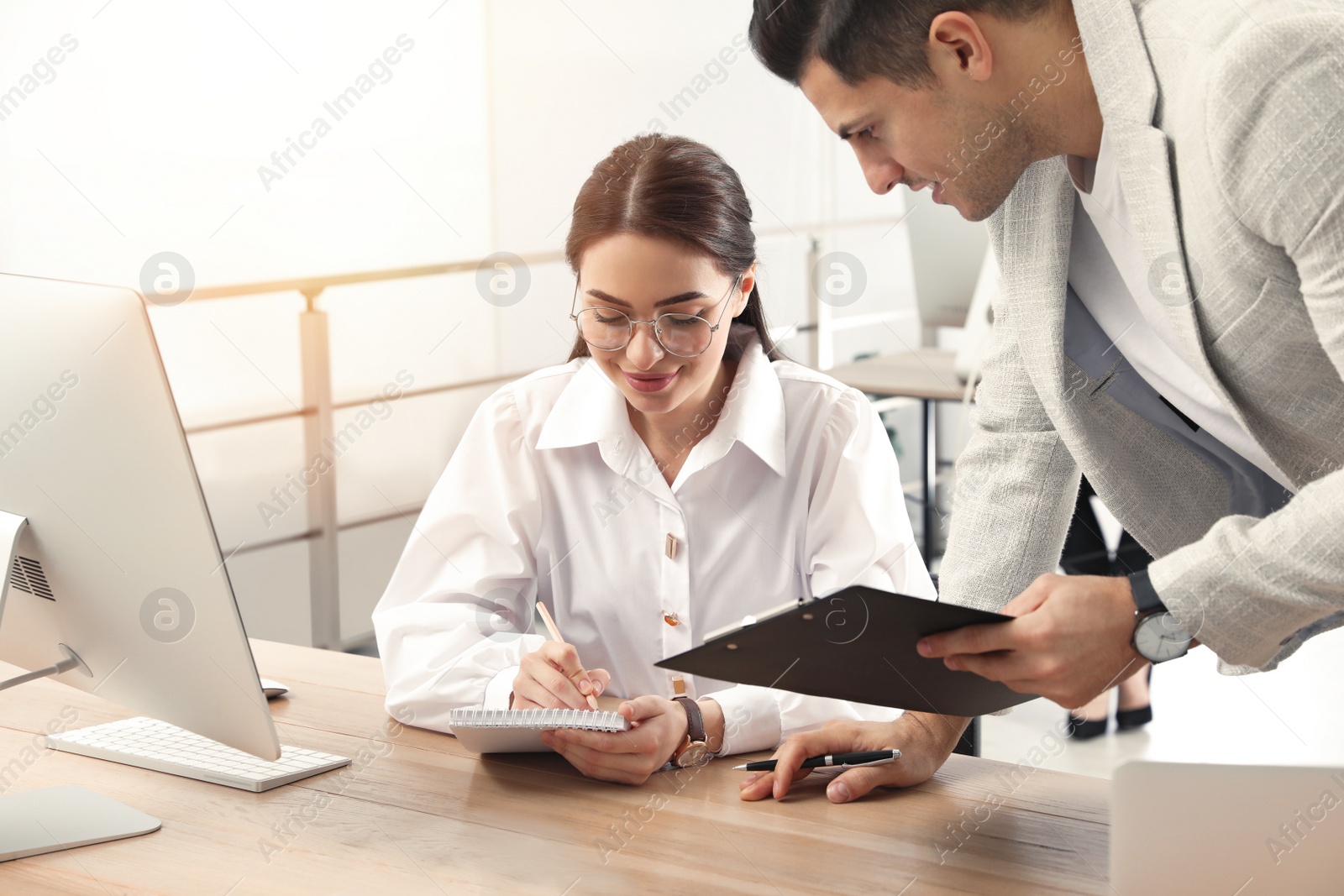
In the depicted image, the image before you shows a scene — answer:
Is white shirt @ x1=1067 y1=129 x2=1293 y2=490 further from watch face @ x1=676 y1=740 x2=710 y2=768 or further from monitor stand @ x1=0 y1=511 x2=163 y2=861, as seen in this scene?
monitor stand @ x1=0 y1=511 x2=163 y2=861

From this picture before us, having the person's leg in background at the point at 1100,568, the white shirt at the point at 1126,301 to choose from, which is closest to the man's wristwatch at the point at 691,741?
the white shirt at the point at 1126,301

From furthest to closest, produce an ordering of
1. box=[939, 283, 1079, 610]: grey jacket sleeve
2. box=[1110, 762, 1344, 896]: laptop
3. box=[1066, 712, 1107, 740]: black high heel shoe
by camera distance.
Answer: box=[1066, 712, 1107, 740]: black high heel shoe
box=[939, 283, 1079, 610]: grey jacket sleeve
box=[1110, 762, 1344, 896]: laptop

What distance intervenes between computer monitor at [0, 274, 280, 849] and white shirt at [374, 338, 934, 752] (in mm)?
583

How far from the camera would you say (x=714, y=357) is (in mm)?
1654

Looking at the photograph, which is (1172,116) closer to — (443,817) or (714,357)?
(714,357)

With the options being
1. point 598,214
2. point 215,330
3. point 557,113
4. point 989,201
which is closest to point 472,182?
point 557,113

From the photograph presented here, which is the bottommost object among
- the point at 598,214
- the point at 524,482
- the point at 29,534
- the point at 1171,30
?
the point at 524,482

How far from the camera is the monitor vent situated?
3.52ft

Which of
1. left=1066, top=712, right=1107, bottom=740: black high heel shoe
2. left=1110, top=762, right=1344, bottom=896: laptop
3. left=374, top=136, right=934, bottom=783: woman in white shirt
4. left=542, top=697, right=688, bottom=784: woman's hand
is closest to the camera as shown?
left=1110, top=762, right=1344, bottom=896: laptop

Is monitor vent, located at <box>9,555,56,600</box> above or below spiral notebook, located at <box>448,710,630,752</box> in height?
above

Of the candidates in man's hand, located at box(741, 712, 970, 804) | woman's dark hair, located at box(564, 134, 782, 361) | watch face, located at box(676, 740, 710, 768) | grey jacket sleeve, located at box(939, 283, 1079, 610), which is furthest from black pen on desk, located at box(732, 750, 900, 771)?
woman's dark hair, located at box(564, 134, 782, 361)

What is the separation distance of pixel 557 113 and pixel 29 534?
332 cm

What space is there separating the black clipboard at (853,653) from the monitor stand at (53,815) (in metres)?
0.54

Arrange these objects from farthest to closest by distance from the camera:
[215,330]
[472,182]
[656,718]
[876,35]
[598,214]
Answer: [472,182] < [215,330] < [598,214] < [656,718] < [876,35]
